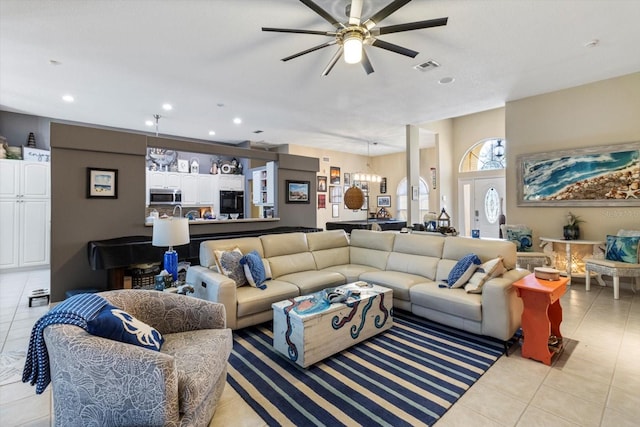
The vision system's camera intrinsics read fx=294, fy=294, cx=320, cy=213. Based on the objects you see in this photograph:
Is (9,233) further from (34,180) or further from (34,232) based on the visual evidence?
(34,180)

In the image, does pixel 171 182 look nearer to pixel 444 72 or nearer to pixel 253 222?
pixel 253 222

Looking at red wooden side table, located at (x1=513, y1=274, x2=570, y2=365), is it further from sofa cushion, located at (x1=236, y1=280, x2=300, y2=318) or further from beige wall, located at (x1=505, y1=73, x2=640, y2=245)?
beige wall, located at (x1=505, y1=73, x2=640, y2=245)

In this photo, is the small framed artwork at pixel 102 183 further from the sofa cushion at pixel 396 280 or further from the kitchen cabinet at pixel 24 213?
the sofa cushion at pixel 396 280

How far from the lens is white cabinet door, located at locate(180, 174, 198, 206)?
758cm

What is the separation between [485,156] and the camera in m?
7.90

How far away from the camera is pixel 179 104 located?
531 centimetres

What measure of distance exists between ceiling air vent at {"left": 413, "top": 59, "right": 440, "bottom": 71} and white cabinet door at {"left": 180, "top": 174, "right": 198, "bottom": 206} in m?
6.06

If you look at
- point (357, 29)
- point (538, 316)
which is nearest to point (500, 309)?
point (538, 316)

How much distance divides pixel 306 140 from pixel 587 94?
596cm

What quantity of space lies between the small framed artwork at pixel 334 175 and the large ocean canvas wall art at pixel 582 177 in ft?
17.9

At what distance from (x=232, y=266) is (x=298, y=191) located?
335 centimetres

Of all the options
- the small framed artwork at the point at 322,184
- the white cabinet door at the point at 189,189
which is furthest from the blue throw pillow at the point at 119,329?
the small framed artwork at the point at 322,184

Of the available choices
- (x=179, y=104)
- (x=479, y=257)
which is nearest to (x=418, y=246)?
(x=479, y=257)

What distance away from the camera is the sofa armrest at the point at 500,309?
2.63m
